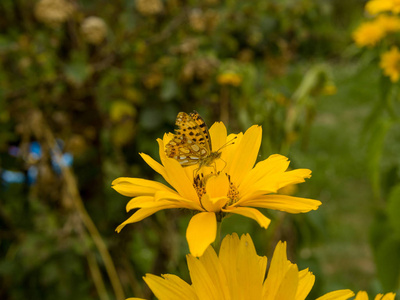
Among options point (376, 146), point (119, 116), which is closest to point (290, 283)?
point (376, 146)

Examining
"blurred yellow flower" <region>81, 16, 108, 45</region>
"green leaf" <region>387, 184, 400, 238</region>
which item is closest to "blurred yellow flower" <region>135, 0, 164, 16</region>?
"blurred yellow flower" <region>81, 16, 108, 45</region>

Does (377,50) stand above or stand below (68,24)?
below

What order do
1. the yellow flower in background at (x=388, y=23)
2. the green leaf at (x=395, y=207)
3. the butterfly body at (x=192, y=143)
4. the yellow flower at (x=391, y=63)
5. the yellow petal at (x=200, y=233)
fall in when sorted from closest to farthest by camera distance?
1. the yellow petal at (x=200, y=233)
2. the butterfly body at (x=192, y=143)
3. the green leaf at (x=395, y=207)
4. the yellow flower at (x=391, y=63)
5. the yellow flower in background at (x=388, y=23)

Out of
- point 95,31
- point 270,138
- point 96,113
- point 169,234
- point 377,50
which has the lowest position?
point 169,234

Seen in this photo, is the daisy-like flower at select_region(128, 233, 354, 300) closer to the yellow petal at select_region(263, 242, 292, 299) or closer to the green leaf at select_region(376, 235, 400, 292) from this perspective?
the yellow petal at select_region(263, 242, 292, 299)

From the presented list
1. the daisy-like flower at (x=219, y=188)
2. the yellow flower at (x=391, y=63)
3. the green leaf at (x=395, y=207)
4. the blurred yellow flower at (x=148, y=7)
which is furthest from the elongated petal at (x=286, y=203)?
the blurred yellow flower at (x=148, y=7)

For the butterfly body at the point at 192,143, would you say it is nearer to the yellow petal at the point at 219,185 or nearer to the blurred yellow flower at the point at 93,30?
the yellow petal at the point at 219,185

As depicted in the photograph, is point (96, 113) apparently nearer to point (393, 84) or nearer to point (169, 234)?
point (169, 234)

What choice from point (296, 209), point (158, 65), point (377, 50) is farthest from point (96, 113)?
point (296, 209)
